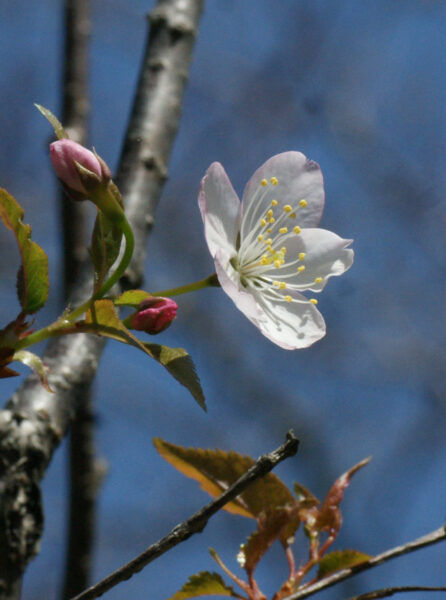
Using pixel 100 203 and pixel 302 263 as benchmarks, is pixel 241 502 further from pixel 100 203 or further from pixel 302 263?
pixel 100 203

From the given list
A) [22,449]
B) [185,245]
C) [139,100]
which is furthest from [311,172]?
[185,245]

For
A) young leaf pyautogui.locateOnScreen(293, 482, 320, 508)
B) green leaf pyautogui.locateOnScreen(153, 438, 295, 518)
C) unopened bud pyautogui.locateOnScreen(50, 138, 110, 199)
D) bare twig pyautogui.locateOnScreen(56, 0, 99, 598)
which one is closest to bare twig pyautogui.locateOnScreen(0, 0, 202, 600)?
bare twig pyautogui.locateOnScreen(56, 0, 99, 598)

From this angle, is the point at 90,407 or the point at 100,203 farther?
the point at 90,407

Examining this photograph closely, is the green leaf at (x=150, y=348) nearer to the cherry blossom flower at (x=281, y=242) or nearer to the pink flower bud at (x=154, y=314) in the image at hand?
the pink flower bud at (x=154, y=314)

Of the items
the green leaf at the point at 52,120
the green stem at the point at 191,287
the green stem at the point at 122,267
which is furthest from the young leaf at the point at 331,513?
the green leaf at the point at 52,120

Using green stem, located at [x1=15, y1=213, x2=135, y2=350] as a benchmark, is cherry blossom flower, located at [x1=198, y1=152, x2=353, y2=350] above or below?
above

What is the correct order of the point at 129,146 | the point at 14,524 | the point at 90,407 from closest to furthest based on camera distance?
the point at 14,524 < the point at 129,146 < the point at 90,407

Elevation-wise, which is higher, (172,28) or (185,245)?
(185,245)

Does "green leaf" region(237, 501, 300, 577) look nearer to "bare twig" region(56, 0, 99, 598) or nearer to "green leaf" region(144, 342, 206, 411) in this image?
"green leaf" region(144, 342, 206, 411)
